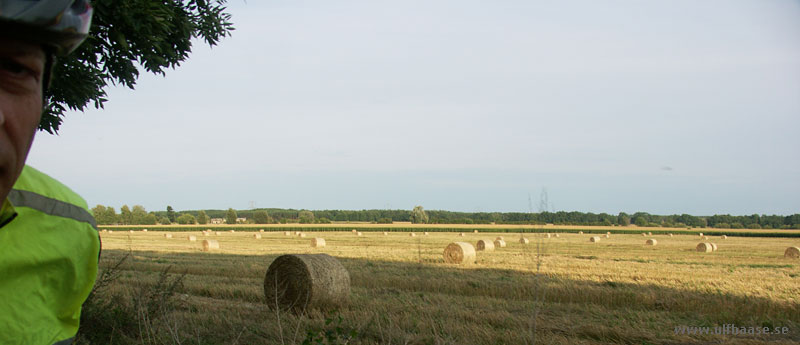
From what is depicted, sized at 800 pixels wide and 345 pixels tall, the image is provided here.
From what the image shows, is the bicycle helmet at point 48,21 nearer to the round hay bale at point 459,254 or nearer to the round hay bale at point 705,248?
the round hay bale at point 459,254

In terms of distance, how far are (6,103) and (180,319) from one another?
8.72 meters

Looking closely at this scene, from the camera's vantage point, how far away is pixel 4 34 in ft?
2.52

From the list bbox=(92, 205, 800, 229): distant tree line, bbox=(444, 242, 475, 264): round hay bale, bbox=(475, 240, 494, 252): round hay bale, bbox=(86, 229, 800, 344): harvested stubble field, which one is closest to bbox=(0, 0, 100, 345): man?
bbox=(86, 229, 800, 344): harvested stubble field

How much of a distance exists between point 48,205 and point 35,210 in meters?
0.03

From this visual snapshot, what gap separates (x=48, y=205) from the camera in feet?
3.71

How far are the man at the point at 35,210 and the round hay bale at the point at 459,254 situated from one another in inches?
863

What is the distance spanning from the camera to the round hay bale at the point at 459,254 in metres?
22.8

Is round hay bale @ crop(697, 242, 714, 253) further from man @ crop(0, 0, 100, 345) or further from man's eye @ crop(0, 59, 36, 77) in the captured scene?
Answer: man's eye @ crop(0, 59, 36, 77)

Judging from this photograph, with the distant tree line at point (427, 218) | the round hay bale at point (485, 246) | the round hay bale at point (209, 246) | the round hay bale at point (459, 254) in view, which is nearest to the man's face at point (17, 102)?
the round hay bale at point (459, 254)

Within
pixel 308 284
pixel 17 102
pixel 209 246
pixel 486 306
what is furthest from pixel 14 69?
pixel 209 246

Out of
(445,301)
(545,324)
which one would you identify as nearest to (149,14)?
(545,324)

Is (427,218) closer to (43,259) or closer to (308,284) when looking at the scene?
(308,284)

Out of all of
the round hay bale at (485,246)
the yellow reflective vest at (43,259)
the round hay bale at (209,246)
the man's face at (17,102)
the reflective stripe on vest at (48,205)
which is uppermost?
the man's face at (17,102)

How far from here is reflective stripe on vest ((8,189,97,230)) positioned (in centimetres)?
107
